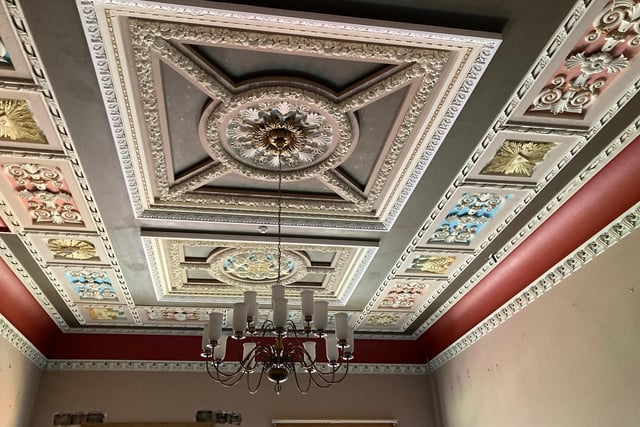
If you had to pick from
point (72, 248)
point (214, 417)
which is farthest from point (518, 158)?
point (72, 248)

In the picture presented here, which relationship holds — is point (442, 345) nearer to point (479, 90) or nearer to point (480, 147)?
point (480, 147)

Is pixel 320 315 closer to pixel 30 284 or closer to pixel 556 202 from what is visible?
pixel 556 202

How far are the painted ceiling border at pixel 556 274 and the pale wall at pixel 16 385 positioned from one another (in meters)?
5.21

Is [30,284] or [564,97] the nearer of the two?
[564,97]

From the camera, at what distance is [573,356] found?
4.31 m

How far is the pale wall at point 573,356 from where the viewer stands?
3697mm

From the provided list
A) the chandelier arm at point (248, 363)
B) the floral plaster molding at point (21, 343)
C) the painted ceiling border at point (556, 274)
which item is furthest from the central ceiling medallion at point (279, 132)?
the floral plaster molding at point (21, 343)

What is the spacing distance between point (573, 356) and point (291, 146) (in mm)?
2905

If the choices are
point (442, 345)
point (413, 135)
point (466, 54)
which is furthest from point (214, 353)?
point (442, 345)

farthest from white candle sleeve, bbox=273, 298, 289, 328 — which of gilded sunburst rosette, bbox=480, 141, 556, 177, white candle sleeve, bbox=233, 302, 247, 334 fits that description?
gilded sunburst rosette, bbox=480, 141, 556, 177

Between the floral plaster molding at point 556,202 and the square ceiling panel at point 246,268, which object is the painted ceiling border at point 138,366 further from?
the floral plaster molding at point 556,202

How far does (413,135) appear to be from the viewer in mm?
3623

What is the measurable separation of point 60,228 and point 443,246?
3.50m

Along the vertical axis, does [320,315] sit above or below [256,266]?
below
